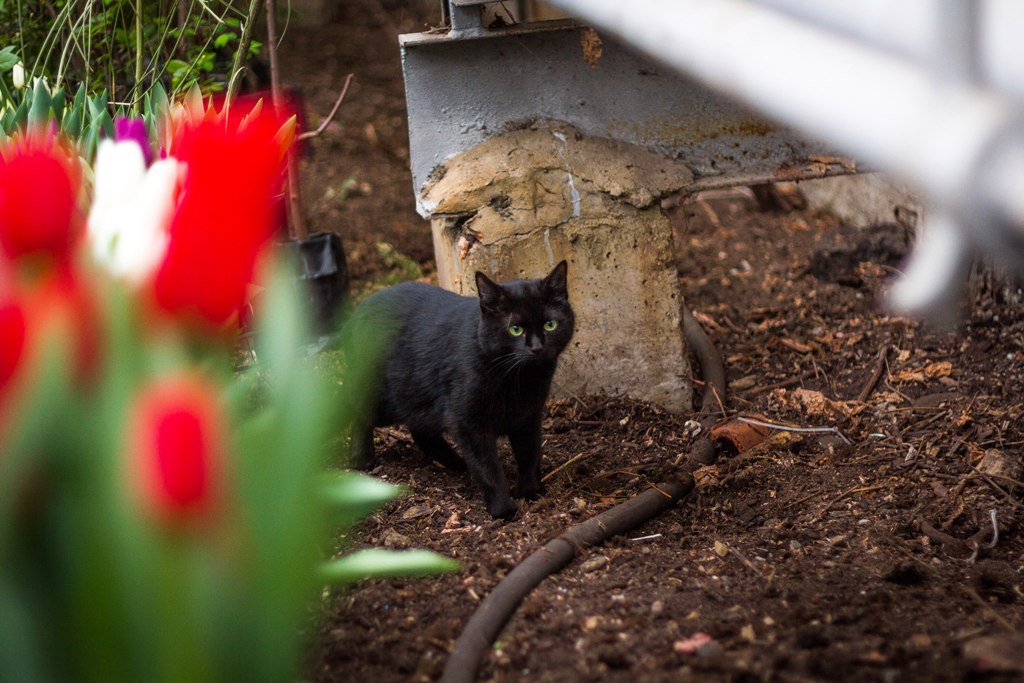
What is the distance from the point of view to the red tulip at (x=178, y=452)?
110cm

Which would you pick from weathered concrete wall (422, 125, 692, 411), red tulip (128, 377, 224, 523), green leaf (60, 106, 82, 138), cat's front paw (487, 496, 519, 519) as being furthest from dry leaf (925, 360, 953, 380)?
red tulip (128, 377, 224, 523)

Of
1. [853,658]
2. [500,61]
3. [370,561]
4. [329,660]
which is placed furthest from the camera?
[500,61]

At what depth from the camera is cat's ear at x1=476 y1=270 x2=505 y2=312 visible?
9.15 feet

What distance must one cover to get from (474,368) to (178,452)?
6.00 ft

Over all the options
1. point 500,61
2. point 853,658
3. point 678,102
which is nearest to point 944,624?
point 853,658

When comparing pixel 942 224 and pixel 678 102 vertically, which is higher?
pixel 678 102

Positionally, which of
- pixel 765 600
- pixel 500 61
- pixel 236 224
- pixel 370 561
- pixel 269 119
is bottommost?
pixel 765 600

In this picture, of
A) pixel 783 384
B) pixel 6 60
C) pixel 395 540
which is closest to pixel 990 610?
pixel 395 540

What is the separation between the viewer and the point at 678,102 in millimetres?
3441

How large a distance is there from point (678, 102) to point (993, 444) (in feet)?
4.85

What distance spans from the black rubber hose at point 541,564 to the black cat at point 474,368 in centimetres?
34

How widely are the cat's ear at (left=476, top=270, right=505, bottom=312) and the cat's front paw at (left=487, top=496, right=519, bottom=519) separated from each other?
532mm

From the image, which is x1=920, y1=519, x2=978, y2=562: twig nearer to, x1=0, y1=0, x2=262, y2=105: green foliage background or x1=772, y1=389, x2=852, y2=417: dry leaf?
x1=772, y1=389, x2=852, y2=417: dry leaf

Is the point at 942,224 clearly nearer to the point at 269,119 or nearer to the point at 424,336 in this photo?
the point at 269,119
